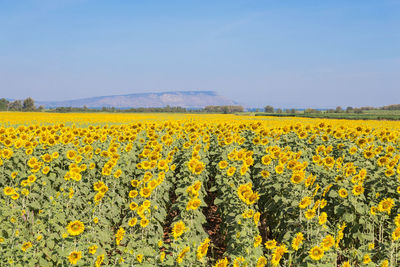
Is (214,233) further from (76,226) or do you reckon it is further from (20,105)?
(20,105)

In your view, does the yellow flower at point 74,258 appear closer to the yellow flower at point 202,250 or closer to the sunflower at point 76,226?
the sunflower at point 76,226

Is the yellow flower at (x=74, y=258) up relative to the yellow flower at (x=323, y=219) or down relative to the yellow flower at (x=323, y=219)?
down

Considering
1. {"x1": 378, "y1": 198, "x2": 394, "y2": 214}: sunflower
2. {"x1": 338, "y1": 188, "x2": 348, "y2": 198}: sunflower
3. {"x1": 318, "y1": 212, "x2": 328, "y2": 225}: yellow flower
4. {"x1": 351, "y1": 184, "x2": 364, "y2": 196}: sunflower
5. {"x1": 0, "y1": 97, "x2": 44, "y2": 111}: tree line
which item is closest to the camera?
{"x1": 318, "y1": 212, "x2": 328, "y2": 225}: yellow flower

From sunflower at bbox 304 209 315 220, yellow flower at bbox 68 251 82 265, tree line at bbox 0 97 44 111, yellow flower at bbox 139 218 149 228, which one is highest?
tree line at bbox 0 97 44 111

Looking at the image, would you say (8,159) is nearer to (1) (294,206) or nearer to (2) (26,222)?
(2) (26,222)

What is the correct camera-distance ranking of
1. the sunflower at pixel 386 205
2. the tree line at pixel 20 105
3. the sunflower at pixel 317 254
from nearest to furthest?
the sunflower at pixel 317 254 → the sunflower at pixel 386 205 → the tree line at pixel 20 105

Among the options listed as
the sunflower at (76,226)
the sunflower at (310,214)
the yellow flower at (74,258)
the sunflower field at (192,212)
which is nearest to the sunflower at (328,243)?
the sunflower field at (192,212)

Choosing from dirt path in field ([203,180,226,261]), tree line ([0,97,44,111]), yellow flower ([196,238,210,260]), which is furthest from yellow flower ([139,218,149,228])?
tree line ([0,97,44,111])

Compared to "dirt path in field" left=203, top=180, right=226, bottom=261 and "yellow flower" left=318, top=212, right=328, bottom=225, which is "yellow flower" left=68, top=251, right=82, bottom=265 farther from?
"yellow flower" left=318, top=212, right=328, bottom=225

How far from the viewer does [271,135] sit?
1129 cm

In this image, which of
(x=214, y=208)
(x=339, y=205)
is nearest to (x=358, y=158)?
(x=339, y=205)

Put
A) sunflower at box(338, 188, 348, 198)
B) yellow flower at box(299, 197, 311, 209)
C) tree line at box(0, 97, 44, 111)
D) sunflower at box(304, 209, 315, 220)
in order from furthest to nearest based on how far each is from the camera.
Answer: tree line at box(0, 97, 44, 111), sunflower at box(338, 188, 348, 198), yellow flower at box(299, 197, 311, 209), sunflower at box(304, 209, 315, 220)

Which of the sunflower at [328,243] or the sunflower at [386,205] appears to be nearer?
the sunflower at [328,243]

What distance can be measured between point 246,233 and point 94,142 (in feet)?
21.7
